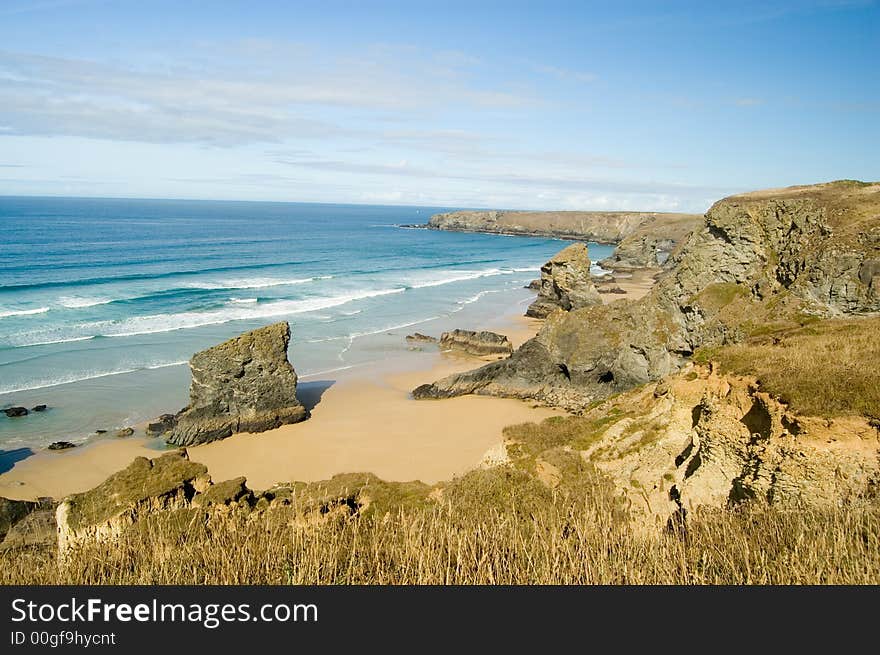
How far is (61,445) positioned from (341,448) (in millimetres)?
10689

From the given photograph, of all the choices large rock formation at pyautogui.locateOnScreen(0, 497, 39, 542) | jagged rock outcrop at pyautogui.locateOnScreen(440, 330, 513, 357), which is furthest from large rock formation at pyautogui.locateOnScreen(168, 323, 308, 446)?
jagged rock outcrop at pyautogui.locateOnScreen(440, 330, 513, 357)

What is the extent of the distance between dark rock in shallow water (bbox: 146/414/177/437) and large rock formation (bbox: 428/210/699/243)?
128416mm

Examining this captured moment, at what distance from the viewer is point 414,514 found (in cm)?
918

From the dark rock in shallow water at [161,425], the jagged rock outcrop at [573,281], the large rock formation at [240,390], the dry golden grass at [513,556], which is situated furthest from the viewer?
the jagged rock outcrop at [573,281]

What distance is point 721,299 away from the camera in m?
24.1

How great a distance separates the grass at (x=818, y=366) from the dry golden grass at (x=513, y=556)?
6.67 ft

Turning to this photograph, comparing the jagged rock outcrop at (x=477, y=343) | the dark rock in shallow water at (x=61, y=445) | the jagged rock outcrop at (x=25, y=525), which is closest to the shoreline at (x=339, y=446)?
the dark rock in shallow water at (x=61, y=445)

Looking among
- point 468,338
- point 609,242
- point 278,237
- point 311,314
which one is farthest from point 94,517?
point 609,242

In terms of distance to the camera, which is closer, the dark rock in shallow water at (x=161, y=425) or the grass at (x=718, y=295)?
the grass at (x=718, y=295)

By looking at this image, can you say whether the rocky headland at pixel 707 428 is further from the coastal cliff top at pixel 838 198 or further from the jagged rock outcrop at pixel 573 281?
the jagged rock outcrop at pixel 573 281

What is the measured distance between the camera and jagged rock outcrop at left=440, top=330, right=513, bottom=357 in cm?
3784

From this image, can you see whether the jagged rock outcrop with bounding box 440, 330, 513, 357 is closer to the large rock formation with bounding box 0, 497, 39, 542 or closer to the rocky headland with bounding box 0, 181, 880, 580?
the rocky headland with bounding box 0, 181, 880, 580

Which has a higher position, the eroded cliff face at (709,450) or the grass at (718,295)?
the grass at (718,295)

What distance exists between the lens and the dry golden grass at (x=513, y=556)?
5.80m
